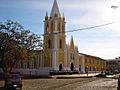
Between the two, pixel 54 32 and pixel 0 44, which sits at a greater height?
pixel 54 32

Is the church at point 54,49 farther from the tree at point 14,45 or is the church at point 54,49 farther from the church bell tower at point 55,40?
the tree at point 14,45

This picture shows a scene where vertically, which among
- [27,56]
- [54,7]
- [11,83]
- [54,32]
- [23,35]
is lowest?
[11,83]

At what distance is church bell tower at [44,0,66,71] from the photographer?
9456 centimetres

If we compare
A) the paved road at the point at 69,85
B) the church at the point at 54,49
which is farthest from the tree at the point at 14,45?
the church at the point at 54,49

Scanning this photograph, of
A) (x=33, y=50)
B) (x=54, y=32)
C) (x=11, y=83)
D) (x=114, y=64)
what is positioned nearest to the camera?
(x=11, y=83)

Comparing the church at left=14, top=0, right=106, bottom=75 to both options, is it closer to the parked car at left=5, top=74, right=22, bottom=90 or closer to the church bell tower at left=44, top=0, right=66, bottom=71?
the church bell tower at left=44, top=0, right=66, bottom=71

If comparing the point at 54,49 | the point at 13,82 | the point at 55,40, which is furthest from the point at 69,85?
the point at 55,40

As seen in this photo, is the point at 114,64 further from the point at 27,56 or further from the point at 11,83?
the point at 11,83

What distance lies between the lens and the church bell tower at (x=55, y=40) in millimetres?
94562

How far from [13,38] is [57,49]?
1753 inches

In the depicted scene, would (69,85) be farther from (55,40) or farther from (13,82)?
(55,40)

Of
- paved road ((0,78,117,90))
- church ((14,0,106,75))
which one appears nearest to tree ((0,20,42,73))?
paved road ((0,78,117,90))

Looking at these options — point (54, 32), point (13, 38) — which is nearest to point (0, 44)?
point (13, 38)

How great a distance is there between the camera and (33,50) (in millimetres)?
54781
